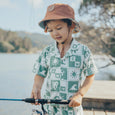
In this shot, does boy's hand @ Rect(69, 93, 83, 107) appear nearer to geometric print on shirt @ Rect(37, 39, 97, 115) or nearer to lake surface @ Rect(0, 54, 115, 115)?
geometric print on shirt @ Rect(37, 39, 97, 115)

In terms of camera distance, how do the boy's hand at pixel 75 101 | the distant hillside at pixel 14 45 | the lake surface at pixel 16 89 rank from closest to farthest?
the boy's hand at pixel 75 101, the lake surface at pixel 16 89, the distant hillside at pixel 14 45

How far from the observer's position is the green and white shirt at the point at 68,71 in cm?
118

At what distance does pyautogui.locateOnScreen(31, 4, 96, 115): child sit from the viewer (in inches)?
46.5

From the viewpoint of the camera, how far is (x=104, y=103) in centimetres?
260

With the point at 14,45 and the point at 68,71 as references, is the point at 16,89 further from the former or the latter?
the point at 14,45

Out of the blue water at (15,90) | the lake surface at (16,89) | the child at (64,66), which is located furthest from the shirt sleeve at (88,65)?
the blue water at (15,90)

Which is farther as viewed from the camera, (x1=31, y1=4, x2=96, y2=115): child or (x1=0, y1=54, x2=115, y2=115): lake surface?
(x1=0, y1=54, x2=115, y2=115): lake surface

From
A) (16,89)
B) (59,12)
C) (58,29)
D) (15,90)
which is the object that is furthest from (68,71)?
(16,89)

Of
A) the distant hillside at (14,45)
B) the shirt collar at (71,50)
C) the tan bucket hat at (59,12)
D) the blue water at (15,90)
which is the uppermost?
the distant hillside at (14,45)

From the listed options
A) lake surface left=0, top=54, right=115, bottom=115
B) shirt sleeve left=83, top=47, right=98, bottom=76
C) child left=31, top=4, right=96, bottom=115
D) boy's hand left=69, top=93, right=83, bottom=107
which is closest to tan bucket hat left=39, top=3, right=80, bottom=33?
child left=31, top=4, right=96, bottom=115

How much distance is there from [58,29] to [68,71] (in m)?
0.29

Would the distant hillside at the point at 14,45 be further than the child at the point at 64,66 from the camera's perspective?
Yes

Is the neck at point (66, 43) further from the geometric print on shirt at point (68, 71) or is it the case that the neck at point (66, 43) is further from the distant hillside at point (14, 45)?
the distant hillside at point (14, 45)

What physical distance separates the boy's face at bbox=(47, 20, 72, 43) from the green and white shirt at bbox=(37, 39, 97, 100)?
0.10 metres
